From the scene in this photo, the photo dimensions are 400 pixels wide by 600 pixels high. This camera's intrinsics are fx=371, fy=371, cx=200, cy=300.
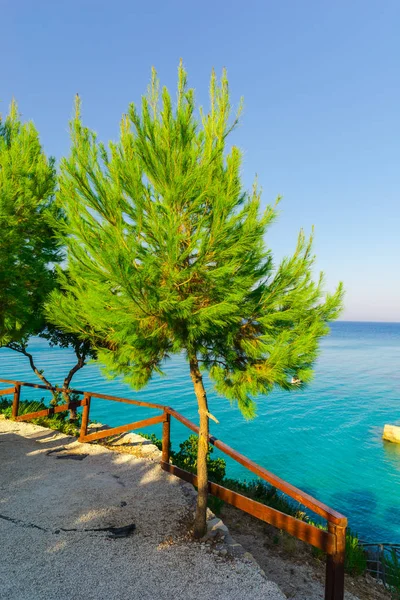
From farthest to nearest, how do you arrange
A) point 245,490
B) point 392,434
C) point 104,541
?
point 392,434 < point 245,490 < point 104,541

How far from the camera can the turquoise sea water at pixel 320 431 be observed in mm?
17531

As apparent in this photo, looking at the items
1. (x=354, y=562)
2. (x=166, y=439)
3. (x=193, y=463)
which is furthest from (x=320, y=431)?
(x=166, y=439)

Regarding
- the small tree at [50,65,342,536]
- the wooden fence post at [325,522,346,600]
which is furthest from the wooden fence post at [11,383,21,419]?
the wooden fence post at [325,522,346,600]

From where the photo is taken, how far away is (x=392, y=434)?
2359 cm

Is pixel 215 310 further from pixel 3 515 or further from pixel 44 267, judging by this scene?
pixel 44 267

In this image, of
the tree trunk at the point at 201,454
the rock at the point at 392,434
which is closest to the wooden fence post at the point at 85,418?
the tree trunk at the point at 201,454

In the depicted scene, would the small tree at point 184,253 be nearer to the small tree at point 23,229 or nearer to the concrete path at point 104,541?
the concrete path at point 104,541

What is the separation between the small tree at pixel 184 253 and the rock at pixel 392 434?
2167 centimetres

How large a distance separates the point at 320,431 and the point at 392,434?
15.5 ft

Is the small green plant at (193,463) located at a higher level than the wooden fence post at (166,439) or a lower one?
lower

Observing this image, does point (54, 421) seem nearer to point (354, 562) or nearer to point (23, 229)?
point (23, 229)

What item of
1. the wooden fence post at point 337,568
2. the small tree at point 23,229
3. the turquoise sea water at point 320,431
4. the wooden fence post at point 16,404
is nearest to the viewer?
the wooden fence post at point 337,568

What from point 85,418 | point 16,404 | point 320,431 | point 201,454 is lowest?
point 320,431

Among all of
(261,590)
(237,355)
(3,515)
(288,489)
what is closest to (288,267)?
(237,355)
